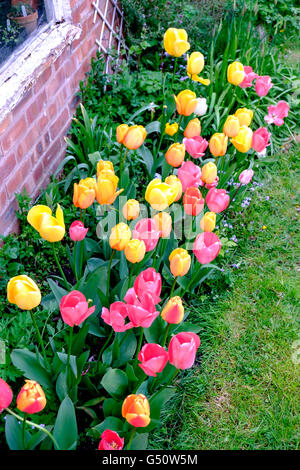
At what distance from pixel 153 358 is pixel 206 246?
541mm

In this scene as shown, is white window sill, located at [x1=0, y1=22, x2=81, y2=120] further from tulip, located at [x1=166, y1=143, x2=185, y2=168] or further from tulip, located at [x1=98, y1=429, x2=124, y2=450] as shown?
tulip, located at [x1=98, y1=429, x2=124, y2=450]

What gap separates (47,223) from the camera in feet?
4.61

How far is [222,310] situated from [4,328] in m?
1.08

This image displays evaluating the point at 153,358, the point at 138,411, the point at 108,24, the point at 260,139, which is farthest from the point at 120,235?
the point at 108,24

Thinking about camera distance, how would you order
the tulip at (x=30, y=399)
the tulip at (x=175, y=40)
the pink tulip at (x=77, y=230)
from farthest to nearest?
the tulip at (x=175, y=40) → the pink tulip at (x=77, y=230) → the tulip at (x=30, y=399)

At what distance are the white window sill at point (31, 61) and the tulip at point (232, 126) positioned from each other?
38.7 inches

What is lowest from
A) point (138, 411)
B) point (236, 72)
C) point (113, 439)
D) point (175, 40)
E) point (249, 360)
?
point (249, 360)

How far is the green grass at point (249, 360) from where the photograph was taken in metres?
1.75

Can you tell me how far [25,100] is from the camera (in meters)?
A: 2.20

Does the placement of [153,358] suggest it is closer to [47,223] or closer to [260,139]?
[47,223]

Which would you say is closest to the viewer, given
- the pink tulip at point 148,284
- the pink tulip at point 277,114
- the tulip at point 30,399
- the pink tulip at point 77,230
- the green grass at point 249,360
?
the tulip at point 30,399

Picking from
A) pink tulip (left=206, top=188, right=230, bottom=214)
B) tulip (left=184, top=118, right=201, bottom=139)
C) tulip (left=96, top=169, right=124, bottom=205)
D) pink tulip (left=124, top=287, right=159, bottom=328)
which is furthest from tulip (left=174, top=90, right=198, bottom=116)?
pink tulip (left=124, top=287, right=159, bottom=328)

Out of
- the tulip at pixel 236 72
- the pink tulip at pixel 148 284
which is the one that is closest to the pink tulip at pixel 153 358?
the pink tulip at pixel 148 284

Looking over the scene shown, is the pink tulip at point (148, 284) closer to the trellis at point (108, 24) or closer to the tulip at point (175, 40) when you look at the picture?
the tulip at point (175, 40)
